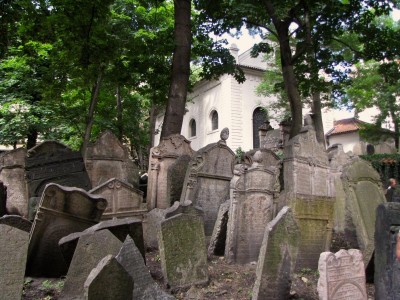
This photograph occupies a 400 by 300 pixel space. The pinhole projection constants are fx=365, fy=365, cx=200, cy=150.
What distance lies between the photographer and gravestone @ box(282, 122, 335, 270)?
19.3ft

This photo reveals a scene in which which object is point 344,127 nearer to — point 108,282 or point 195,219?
point 195,219

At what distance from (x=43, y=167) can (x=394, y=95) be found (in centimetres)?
1983

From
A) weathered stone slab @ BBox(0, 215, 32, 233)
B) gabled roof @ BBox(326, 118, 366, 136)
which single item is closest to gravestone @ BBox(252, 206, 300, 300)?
weathered stone slab @ BBox(0, 215, 32, 233)

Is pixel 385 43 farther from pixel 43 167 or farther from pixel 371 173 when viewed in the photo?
pixel 43 167

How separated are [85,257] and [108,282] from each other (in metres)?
0.78

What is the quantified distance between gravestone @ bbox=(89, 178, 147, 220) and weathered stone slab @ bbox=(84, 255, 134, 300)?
3361mm

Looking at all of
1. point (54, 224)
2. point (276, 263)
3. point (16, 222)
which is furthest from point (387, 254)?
point (16, 222)

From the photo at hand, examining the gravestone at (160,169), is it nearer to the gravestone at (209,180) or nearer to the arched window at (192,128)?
the gravestone at (209,180)

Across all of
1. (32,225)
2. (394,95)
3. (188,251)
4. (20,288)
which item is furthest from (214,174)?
(394,95)

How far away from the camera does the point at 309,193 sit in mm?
6215

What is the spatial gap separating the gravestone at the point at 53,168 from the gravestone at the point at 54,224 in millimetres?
3157

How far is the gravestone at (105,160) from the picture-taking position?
8.94 m

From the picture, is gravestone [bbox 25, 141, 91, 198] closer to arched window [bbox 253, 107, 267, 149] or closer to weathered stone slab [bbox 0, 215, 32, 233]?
weathered stone slab [bbox 0, 215, 32, 233]

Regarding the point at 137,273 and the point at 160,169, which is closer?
the point at 137,273
